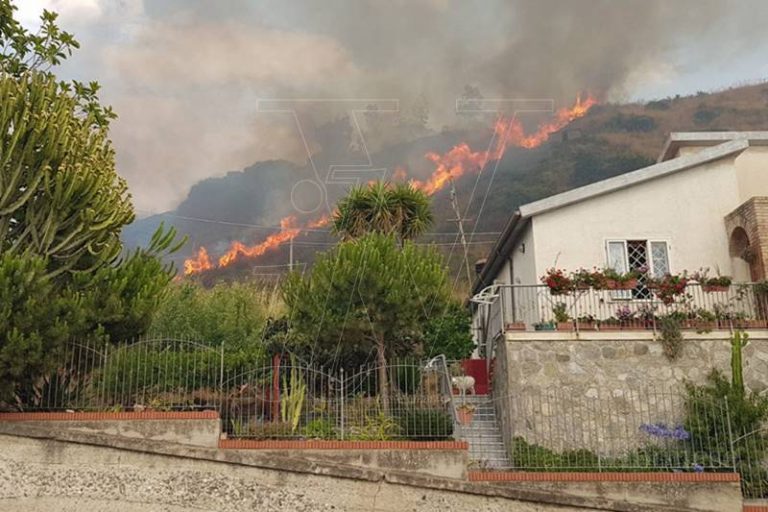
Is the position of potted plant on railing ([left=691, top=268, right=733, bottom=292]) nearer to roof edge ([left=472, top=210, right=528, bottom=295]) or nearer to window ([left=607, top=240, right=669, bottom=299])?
window ([left=607, top=240, right=669, bottom=299])

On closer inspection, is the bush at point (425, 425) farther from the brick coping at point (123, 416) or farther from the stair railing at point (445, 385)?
the brick coping at point (123, 416)

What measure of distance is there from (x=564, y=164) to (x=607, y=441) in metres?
44.9

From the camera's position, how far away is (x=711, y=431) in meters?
12.3

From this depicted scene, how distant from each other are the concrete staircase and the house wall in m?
3.54

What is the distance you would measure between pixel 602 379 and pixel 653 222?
199 inches

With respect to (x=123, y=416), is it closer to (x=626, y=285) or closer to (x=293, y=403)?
(x=293, y=403)

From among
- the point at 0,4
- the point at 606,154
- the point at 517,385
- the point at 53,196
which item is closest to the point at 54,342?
the point at 53,196

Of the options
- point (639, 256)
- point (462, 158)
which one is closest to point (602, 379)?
point (639, 256)

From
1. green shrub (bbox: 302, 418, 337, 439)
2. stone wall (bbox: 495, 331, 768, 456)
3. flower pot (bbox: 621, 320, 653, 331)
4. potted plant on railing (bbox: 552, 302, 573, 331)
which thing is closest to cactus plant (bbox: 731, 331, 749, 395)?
stone wall (bbox: 495, 331, 768, 456)

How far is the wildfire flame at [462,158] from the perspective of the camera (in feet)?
146

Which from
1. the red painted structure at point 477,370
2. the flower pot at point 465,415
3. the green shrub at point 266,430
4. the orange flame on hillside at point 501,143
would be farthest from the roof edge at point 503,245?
the orange flame on hillside at point 501,143

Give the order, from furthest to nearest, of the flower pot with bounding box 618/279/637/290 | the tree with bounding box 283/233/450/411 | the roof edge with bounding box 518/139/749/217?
the roof edge with bounding box 518/139/749/217
the tree with bounding box 283/233/450/411
the flower pot with bounding box 618/279/637/290

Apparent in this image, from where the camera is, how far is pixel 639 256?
53.9ft

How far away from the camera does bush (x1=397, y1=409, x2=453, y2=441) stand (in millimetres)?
11266
